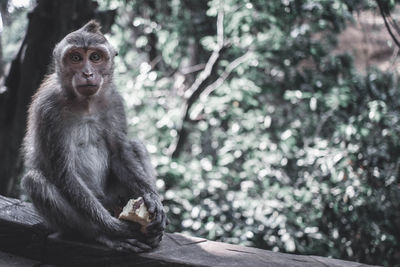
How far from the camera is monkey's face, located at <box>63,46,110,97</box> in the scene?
305 centimetres

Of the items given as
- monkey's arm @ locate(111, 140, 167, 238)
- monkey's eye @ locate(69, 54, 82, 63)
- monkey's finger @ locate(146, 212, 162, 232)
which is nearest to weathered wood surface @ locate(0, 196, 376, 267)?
monkey's finger @ locate(146, 212, 162, 232)

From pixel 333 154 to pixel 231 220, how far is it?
1.41 metres

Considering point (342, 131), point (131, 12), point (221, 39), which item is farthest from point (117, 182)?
point (131, 12)

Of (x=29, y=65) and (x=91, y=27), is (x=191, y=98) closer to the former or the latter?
(x=29, y=65)

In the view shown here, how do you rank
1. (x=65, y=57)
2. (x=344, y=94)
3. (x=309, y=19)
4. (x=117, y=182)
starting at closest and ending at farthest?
(x=65, y=57), (x=117, y=182), (x=344, y=94), (x=309, y=19)

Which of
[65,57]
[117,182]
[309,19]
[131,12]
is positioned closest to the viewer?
[65,57]

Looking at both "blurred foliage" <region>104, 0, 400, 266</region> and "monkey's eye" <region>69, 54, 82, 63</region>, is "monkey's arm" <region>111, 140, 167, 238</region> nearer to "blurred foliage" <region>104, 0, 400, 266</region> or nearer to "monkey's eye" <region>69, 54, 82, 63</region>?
"monkey's eye" <region>69, 54, 82, 63</region>

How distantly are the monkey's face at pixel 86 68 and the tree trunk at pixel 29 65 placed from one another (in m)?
2.48

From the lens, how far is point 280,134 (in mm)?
5801

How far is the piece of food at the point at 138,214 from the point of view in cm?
290

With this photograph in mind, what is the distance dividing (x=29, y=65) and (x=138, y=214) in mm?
3432

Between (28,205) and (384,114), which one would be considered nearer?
(28,205)

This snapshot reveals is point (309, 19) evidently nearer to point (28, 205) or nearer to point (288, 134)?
point (288, 134)

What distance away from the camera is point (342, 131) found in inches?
193
